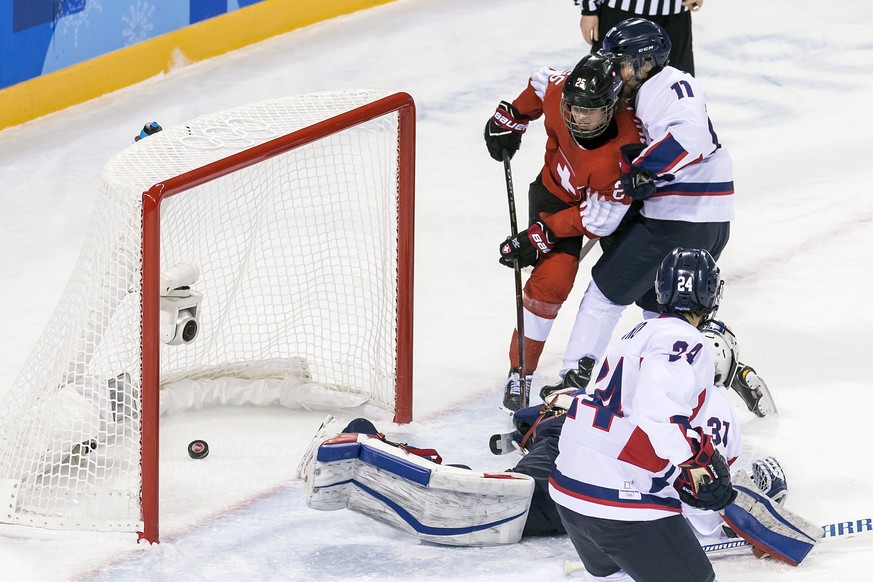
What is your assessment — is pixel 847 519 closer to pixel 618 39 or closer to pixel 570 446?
pixel 570 446

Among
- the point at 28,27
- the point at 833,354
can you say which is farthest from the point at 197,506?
the point at 28,27

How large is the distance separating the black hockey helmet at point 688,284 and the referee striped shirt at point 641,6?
2.06 m

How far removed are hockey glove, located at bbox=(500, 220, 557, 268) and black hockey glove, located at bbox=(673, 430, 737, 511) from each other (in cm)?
114

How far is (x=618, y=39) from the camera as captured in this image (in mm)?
3545

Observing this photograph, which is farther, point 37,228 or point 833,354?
point 37,228

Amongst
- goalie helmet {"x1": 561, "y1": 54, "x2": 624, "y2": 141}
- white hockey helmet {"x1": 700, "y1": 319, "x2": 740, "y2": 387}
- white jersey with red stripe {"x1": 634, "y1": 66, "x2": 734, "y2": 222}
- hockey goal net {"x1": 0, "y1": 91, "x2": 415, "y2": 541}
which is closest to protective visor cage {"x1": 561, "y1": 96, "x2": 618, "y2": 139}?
goalie helmet {"x1": 561, "y1": 54, "x2": 624, "y2": 141}

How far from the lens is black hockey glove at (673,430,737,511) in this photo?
2578 mm

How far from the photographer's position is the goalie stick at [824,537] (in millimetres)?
3082

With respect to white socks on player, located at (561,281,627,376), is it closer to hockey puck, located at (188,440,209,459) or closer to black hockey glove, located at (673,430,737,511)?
hockey puck, located at (188,440,209,459)

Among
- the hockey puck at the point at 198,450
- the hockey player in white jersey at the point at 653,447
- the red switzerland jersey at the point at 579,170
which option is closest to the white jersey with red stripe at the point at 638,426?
the hockey player in white jersey at the point at 653,447

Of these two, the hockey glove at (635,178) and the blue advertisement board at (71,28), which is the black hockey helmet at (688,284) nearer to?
the hockey glove at (635,178)

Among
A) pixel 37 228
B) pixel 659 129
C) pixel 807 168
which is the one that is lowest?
pixel 807 168

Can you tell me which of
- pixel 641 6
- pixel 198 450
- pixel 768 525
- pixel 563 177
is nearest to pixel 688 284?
pixel 768 525

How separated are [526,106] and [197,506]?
131cm
